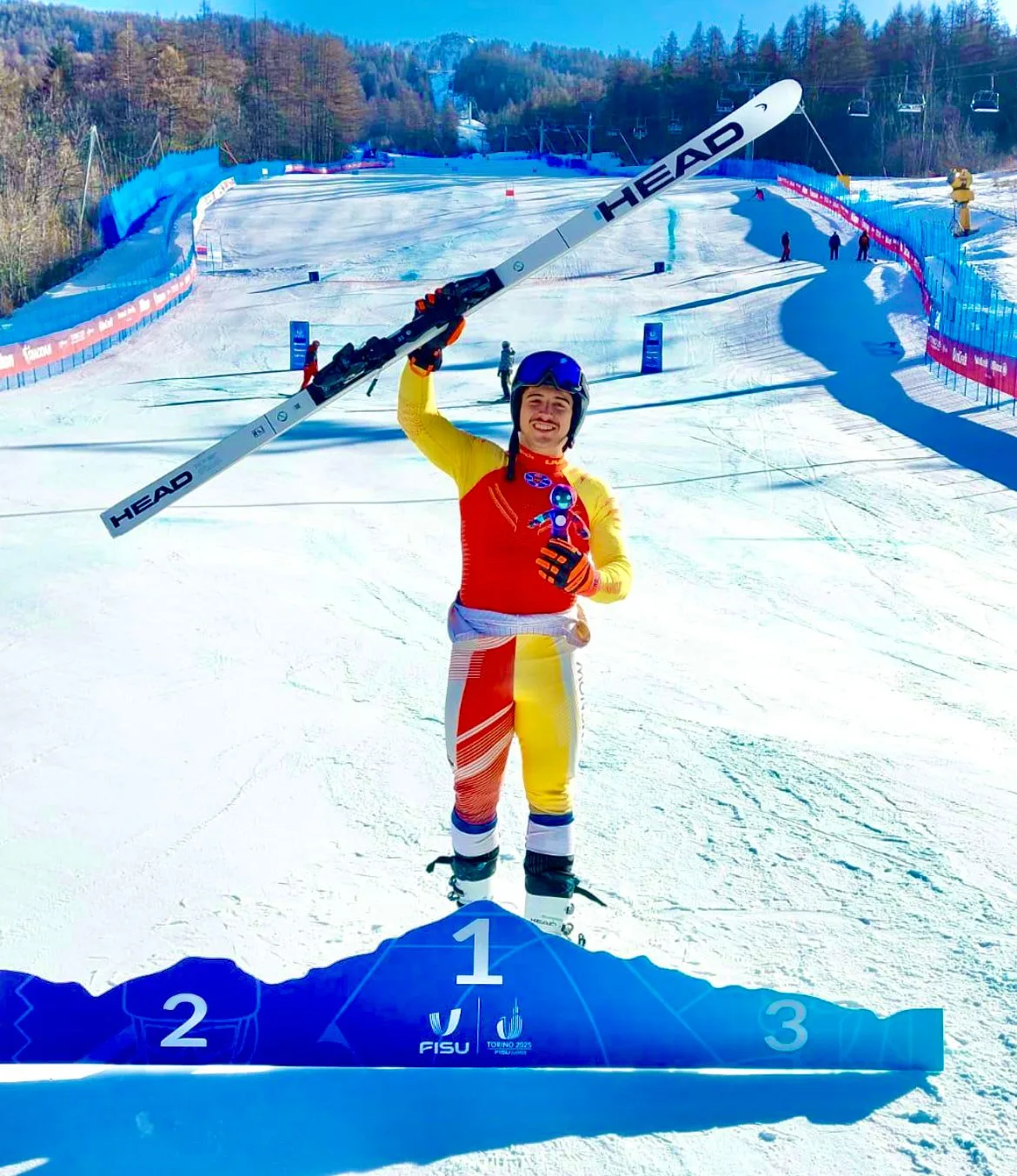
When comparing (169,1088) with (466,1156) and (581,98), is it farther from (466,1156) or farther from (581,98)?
(581,98)

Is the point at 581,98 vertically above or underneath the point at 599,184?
above

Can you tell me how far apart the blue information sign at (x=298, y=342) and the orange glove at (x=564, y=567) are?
17.7 m

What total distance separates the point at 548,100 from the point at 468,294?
115432mm

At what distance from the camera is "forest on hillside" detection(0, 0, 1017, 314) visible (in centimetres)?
6838

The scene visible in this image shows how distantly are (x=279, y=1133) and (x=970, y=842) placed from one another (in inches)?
116

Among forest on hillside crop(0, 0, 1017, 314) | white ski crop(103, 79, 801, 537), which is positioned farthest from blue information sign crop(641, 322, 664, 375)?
forest on hillside crop(0, 0, 1017, 314)

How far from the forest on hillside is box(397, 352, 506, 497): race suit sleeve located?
51.3 metres

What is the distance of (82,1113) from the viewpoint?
3.00m

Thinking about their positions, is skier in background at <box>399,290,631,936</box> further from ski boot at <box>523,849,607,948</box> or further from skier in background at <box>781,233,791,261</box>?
skier in background at <box>781,233,791,261</box>

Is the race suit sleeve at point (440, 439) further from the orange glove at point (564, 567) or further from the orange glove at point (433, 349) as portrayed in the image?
the orange glove at point (564, 567)

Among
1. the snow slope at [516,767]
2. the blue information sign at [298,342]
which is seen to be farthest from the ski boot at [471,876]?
the blue information sign at [298,342]

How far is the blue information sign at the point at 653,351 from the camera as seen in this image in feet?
69.4

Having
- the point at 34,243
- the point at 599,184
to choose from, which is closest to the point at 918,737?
the point at 34,243

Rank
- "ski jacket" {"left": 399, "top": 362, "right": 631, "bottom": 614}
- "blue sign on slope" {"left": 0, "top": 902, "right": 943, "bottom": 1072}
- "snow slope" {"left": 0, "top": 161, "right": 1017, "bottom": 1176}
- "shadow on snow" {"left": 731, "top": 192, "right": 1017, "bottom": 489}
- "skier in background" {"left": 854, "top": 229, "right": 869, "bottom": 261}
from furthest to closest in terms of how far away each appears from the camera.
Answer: "skier in background" {"left": 854, "top": 229, "right": 869, "bottom": 261}, "shadow on snow" {"left": 731, "top": 192, "right": 1017, "bottom": 489}, "ski jacket" {"left": 399, "top": 362, "right": 631, "bottom": 614}, "blue sign on slope" {"left": 0, "top": 902, "right": 943, "bottom": 1072}, "snow slope" {"left": 0, "top": 161, "right": 1017, "bottom": 1176}
